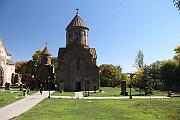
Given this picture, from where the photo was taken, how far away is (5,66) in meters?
57.2

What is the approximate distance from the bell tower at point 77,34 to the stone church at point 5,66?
15310 millimetres

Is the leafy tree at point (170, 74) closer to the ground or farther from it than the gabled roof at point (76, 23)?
closer to the ground

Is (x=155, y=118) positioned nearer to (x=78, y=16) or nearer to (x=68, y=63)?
(x=68, y=63)

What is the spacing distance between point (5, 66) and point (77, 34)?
19025 millimetres

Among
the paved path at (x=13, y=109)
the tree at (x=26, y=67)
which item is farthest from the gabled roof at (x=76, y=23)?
the tree at (x=26, y=67)

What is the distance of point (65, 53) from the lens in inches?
2030

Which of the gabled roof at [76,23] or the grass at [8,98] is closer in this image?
the grass at [8,98]

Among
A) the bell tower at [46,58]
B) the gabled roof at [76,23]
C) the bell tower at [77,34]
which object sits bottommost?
the bell tower at [46,58]

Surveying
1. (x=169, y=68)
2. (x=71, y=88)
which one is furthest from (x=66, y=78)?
(x=169, y=68)

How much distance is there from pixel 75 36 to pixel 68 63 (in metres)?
6.14

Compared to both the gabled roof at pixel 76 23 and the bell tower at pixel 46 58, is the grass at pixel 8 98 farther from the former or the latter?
the gabled roof at pixel 76 23

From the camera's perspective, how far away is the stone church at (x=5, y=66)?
55.3 metres

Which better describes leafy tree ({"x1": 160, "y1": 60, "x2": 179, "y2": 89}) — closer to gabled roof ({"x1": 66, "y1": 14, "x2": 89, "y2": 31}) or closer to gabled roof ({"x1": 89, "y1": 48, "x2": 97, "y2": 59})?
gabled roof ({"x1": 89, "y1": 48, "x2": 97, "y2": 59})

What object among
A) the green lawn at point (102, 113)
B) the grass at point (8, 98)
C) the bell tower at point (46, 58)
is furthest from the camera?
the bell tower at point (46, 58)
